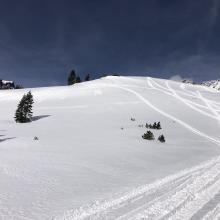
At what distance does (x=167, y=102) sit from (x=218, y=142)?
29.1 metres

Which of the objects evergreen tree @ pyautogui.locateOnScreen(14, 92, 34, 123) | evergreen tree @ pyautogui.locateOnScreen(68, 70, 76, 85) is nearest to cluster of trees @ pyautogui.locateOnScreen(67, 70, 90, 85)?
evergreen tree @ pyautogui.locateOnScreen(68, 70, 76, 85)

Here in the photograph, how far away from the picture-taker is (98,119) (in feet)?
118

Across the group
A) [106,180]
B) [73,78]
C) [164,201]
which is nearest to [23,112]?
[106,180]

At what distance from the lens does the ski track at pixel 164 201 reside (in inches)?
291

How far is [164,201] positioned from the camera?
8.60 metres

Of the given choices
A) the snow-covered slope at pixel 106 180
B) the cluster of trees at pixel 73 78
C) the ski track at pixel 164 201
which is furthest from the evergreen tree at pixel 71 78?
the ski track at pixel 164 201

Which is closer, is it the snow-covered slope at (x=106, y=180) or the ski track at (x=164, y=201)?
the ski track at (x=164, y=201)

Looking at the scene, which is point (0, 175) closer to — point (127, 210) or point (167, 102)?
point (127, 210)

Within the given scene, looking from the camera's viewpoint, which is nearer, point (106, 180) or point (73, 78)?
point (106, 180)

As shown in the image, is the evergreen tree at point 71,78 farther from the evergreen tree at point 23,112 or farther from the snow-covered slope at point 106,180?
the snow-covered slope at point 106,180

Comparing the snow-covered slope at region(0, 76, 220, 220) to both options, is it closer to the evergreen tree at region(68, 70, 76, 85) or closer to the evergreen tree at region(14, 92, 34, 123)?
the evergreen tree at region(14, 92, 34, 123)

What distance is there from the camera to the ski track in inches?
291

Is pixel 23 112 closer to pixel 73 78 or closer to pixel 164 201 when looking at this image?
Answer: pixel 164 201

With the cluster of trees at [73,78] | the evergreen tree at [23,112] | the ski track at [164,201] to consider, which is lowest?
the ski track at [164,201]
